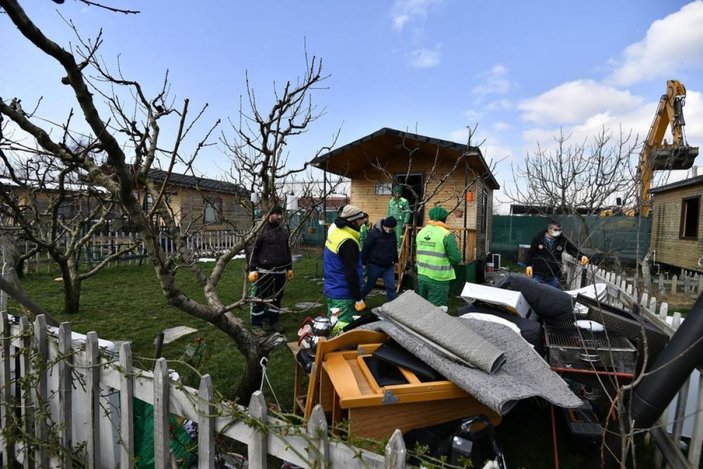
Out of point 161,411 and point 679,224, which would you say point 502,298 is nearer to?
point 161,411

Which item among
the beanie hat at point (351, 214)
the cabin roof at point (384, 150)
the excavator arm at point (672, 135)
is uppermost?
the excavator arm at point (672, 135)

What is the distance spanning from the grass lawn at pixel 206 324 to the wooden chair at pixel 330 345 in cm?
24

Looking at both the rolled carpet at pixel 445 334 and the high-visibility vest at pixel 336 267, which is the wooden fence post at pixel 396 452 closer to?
the rolled carpet at pixel 445 334

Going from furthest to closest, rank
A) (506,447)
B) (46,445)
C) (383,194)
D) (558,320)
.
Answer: (383,194)
(558,320)
(506,447)
(46,445)

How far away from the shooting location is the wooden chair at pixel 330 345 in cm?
224

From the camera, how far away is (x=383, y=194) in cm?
1213

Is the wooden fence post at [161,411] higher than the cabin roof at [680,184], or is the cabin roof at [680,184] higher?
the cabin roof at [680,184]

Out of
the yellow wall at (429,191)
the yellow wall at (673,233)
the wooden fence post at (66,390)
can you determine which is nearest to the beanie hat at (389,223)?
the wooden fence post at (66,390)

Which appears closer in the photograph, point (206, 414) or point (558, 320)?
point (206, 414)

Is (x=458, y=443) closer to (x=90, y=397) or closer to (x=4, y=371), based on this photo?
(x=90, y=397)

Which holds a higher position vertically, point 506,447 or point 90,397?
point 90,397

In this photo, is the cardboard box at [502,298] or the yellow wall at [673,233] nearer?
the cardboard box at [502,298]

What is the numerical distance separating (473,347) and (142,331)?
208 inches

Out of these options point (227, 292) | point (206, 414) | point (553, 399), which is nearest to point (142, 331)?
point (227, 292)
